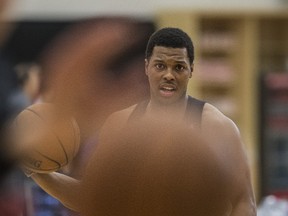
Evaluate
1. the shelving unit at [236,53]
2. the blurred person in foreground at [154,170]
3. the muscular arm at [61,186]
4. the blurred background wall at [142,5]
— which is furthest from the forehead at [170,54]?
the shelving unit at [236,53]

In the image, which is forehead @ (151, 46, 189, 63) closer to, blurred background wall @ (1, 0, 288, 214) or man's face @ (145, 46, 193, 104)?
man's face @ (145, 46, 193, 104)

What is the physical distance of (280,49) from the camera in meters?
16.0

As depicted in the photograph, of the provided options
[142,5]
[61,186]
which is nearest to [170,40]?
[61,186]

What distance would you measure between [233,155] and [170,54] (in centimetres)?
41

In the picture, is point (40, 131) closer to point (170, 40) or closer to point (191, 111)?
point (191, 111)

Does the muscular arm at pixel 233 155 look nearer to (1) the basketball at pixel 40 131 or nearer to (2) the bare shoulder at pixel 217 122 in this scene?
(2) the bare shoulder at pixel 217 122

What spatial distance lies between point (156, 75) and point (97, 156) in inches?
35.4

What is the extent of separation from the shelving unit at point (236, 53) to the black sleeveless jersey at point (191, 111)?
429 inches

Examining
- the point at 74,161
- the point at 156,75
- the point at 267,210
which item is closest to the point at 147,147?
the point at 74,161

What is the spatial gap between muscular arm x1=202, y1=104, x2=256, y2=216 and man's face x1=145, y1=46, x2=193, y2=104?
125 mm

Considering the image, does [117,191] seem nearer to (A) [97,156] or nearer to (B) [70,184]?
(A) [97,156]

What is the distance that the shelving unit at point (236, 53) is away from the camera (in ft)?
48.4

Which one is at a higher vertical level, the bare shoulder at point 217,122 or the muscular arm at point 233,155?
the bare shoulder at point 217,122

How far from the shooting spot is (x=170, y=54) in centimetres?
354
